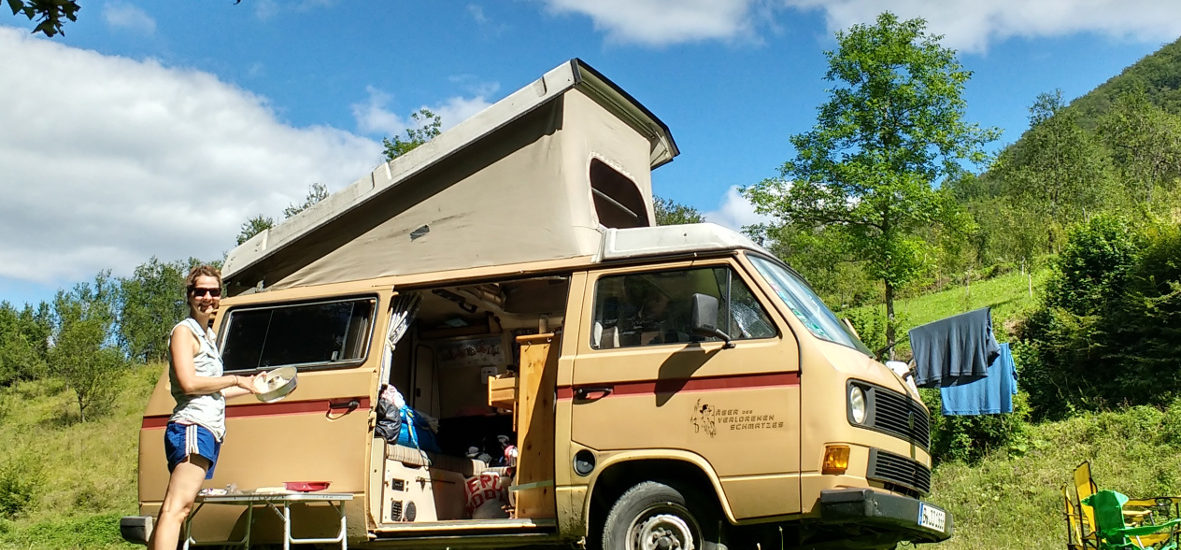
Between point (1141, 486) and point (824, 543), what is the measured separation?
27.5ft

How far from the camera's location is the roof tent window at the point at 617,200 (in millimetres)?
8250

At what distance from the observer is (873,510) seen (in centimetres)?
537

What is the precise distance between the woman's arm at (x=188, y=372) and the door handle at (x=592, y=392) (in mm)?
2088

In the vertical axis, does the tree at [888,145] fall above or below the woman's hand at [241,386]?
above

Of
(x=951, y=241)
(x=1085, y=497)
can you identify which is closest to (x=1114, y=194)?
(x=951, y=241)

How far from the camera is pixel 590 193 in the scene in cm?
717

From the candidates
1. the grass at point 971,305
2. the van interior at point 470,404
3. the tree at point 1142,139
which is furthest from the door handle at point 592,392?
the tree at point 1142,139

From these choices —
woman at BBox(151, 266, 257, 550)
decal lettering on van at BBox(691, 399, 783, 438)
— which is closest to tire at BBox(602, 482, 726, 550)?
decal lettering on van at BBox(691, 399, 783, 438)

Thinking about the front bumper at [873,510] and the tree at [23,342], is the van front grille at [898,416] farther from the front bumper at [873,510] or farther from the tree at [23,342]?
the tree at [23,342]

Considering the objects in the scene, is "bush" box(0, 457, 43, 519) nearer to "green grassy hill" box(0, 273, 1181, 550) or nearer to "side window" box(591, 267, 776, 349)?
"green grassy hill" box(0, 273, 1181, 550)

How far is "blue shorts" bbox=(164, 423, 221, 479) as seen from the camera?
5.16 meters

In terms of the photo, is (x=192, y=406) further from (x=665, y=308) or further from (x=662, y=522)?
(x=665, y=308)

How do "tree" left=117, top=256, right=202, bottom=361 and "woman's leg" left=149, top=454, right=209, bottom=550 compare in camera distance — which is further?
"tree" left=117, top=256, right=202, bottom=361

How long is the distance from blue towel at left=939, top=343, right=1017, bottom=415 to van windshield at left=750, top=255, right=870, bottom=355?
684 centimetres
